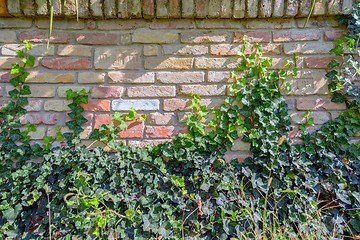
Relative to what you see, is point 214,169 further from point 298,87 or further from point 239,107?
point 298,87

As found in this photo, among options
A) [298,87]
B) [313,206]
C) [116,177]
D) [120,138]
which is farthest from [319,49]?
[116,177]

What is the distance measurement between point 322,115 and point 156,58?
119cm

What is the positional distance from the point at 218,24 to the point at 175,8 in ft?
1.01

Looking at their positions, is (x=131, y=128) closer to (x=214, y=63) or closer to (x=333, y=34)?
(x=214, y=63)

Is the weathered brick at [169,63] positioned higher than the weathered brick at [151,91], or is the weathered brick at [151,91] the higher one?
the weathered brick at [169,63]

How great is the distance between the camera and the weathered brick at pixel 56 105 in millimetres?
1950

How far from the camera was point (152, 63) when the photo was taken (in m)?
1.97

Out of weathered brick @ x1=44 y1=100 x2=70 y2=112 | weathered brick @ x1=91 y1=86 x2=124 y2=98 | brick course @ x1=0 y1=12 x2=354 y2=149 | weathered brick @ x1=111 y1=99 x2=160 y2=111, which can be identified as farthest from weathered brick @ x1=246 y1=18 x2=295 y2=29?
weathered brick @ x1=44 y1=100 x2=70 y2=112

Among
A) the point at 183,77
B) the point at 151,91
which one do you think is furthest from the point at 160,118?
the point at 183,77

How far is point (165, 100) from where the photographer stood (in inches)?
78.2

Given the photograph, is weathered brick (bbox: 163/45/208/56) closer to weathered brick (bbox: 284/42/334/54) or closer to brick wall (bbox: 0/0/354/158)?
brick wall (bbox: 0/0/354/158)

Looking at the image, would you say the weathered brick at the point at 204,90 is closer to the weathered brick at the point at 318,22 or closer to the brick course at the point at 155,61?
the brick course at the point at 155,61

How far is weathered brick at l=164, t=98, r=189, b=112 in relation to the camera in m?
1.99

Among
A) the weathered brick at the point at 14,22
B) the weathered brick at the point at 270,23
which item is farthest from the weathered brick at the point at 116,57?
the weathered brick at the point at 270,23
